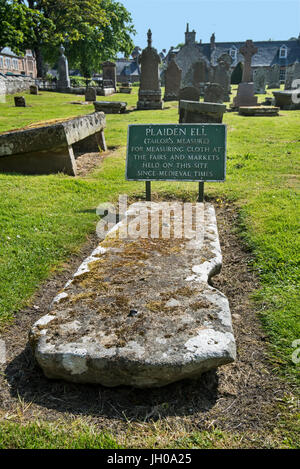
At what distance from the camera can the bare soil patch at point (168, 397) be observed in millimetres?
2154

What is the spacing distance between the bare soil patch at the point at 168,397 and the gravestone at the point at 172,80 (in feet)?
77.8

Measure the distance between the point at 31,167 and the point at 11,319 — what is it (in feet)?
16.3

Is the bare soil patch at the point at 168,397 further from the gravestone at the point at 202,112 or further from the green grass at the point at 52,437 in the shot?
the gravestone at the point at 202,112

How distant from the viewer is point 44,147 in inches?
275

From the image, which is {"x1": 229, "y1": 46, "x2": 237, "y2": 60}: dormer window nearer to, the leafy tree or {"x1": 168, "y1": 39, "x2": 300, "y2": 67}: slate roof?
{"x1": 168, "y1": 39, "x2": 300, "y2": 67}: slate roof

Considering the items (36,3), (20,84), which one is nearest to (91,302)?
(20,84)

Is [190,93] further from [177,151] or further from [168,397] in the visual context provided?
[168,397]

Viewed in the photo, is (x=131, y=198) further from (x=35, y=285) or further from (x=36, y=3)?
(x=36, y=3)

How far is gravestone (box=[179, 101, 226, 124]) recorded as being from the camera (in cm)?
1052

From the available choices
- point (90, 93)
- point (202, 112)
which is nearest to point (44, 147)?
point (202, 112)

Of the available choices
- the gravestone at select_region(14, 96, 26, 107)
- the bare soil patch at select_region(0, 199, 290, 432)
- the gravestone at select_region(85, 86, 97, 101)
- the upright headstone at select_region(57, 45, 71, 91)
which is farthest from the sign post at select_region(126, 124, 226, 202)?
the upright headstone at select_region(57, 45, 71, 91)

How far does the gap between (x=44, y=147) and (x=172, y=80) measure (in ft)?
63.5

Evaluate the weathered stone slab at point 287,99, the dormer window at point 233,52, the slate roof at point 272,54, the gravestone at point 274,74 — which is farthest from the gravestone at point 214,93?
the dormer window at point 233,52

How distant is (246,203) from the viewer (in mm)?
5910
